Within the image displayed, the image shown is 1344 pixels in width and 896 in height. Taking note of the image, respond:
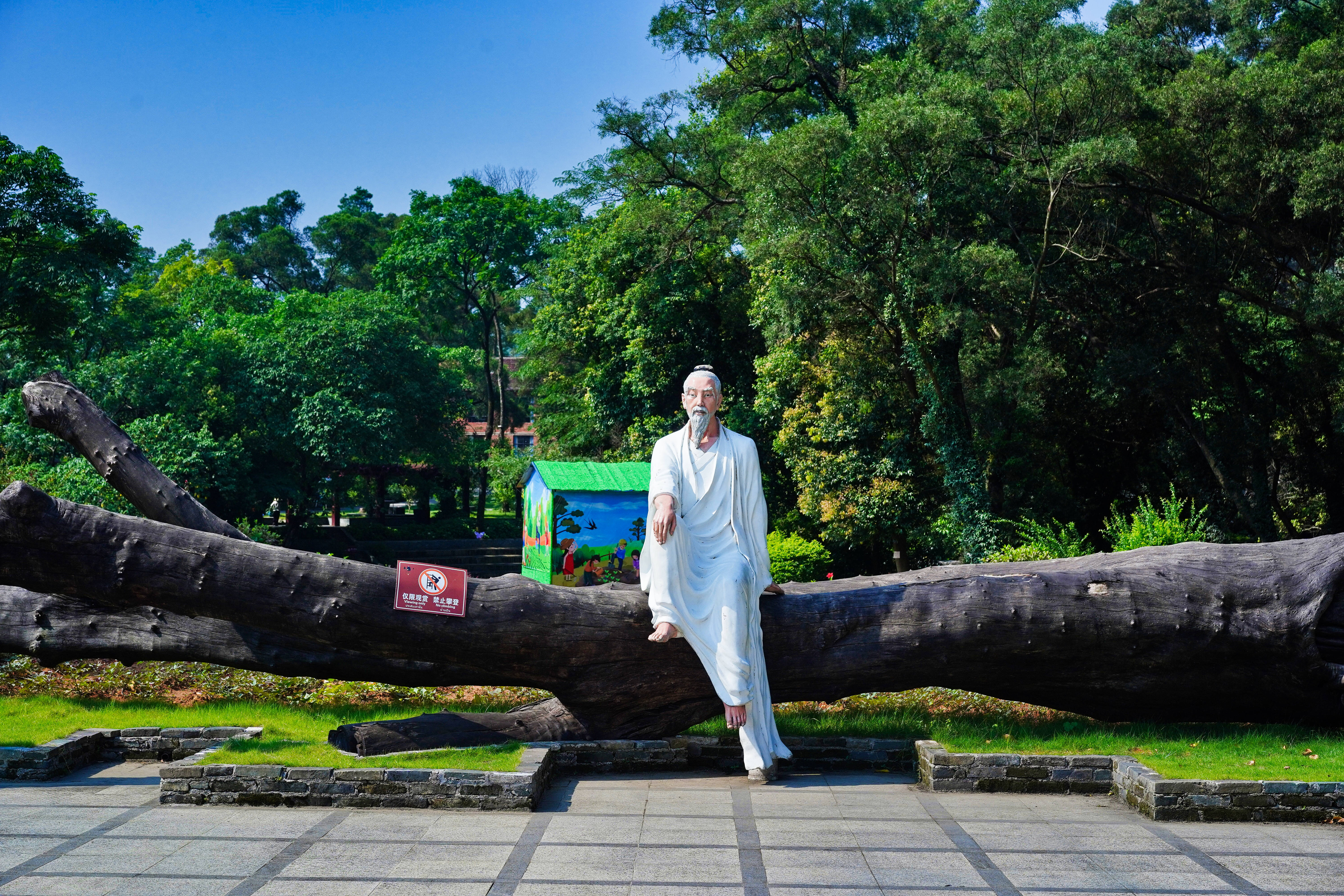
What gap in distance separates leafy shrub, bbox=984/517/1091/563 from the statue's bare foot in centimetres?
473

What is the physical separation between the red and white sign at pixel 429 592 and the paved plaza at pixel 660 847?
51.3 inches

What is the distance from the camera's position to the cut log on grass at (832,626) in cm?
667

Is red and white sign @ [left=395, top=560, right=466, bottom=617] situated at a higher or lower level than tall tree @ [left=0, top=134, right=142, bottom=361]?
lower

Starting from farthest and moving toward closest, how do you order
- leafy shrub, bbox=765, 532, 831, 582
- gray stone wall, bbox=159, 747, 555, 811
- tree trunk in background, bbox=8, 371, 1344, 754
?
leafy shrub, bbox=765, 532, 831, 582 < tree trunk in background, bbox=8, 371, 1344, 754 < gray stone wall, bbox=159, 747, 555, 811

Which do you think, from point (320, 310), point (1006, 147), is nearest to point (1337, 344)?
point (1006, 147)

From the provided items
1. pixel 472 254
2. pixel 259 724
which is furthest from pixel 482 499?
pixel 259 724

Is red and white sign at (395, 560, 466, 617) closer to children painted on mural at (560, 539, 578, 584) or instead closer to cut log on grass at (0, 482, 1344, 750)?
cut log on grass at (0, 482, 1344, 750)

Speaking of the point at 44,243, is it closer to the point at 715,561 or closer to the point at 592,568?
the point at 592,568

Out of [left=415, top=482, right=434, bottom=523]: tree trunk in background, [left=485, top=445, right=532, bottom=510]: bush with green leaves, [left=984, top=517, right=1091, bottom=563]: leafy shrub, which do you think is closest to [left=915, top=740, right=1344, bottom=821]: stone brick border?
[left=984, top=517, right=1091, bottom=563]: leafy shrub

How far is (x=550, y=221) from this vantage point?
3712cm

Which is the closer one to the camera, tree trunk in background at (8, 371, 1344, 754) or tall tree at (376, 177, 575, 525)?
tree trunk in background at (8, 371, 1344, 754)

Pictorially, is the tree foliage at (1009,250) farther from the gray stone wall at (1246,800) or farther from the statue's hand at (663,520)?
the gray stone wall at (1246,800)

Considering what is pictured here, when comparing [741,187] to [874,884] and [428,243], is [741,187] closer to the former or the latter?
[874,884]

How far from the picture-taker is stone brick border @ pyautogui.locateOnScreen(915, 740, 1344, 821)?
19.1 ft
